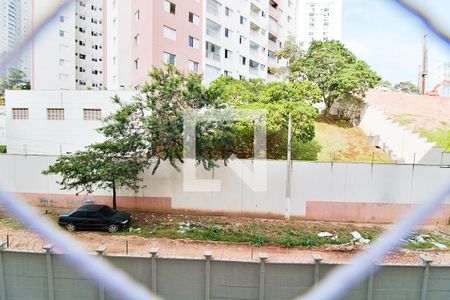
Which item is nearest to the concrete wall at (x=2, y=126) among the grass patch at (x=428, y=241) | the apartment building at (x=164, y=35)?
the apartment building at (x=164, y=35)

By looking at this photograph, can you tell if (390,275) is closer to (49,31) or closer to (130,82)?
(49,31)

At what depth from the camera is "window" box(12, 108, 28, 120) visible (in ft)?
20.4

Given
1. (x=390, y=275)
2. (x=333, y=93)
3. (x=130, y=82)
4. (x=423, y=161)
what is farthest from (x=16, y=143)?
(x=423, y=161)

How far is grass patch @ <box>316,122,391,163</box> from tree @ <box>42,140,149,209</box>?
150 inches

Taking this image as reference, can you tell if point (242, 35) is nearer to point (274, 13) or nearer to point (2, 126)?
point (274, 13)

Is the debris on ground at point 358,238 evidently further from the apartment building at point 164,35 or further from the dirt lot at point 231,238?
the apartment building at point 164,35

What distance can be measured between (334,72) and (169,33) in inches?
172

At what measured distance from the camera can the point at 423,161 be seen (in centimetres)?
525

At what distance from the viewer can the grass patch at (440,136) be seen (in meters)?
5.36

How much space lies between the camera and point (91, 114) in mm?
6133

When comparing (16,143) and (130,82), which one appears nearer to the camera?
(16,143)

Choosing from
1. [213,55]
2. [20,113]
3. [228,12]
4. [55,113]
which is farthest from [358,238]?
[228,12]

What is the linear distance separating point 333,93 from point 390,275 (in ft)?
19.9

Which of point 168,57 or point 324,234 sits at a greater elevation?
point 168,57
